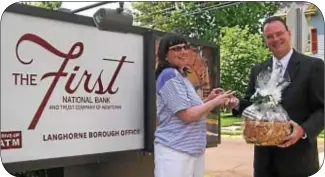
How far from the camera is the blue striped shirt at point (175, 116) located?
2.19m

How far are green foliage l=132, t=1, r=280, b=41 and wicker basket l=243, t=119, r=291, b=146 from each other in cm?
59

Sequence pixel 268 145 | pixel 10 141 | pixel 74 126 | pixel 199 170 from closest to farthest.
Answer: pixel 268 145, pixel 199 170, pixel 10 141, pixel 74 126

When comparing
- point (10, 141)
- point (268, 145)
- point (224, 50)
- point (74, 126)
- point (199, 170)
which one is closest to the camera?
point (268, 145)

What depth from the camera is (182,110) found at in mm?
2170

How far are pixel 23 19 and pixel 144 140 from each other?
4.30 feet

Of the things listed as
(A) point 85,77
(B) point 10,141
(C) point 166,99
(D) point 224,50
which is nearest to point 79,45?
(A) point 85,77

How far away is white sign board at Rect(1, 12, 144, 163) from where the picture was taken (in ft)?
8.40

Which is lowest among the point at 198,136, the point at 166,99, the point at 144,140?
the point at 144,140

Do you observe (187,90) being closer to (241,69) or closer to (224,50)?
(241,69)

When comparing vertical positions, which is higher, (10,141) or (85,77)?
(85,77)

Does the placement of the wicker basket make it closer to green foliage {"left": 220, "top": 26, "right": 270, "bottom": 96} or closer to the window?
green foliage {"left": 220, "top": 26, "right": 270, "bottom": 96}

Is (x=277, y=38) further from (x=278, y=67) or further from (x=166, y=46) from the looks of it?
(x=166, y=46)

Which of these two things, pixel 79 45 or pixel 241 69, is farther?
pixel 79 45

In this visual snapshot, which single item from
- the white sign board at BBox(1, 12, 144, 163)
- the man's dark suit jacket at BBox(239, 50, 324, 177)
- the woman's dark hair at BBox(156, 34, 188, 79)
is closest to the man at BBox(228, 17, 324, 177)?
the man's dark suit jacket at BBox(239, 50, 324, 177)
